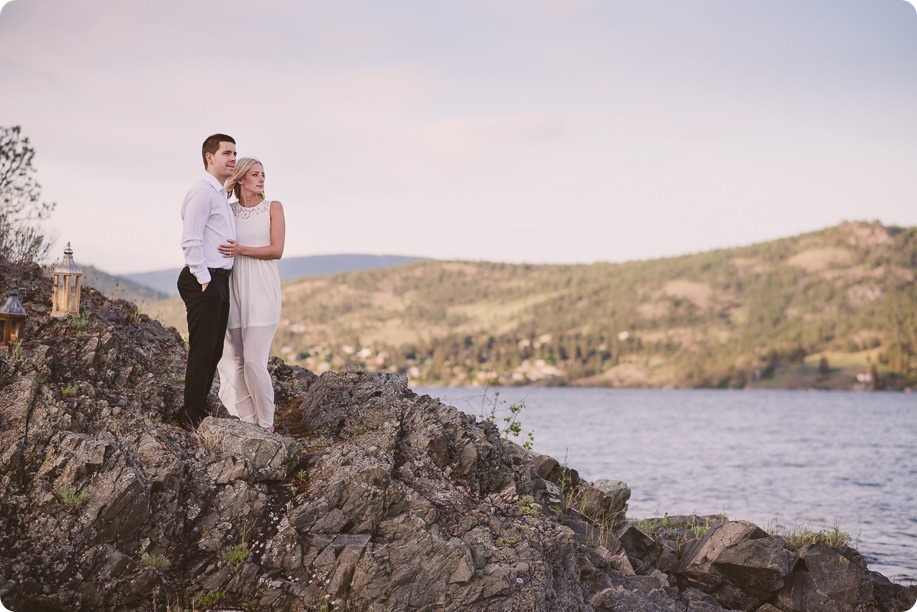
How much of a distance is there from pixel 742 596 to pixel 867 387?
170 m

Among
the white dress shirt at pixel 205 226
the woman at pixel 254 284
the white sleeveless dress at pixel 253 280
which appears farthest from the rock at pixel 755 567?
the white dress shirt at pixel 205 226

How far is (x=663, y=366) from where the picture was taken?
19025 centimetres

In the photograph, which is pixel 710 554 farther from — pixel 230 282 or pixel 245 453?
pixel 230 282

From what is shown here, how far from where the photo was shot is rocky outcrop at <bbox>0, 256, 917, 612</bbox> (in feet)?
27.1

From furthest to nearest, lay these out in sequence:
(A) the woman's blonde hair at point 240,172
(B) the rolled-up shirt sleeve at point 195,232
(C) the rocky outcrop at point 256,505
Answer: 1. (A) the woman's blonde hair at point 240,172
2. (B) the rolled-up shirt sleeve at point 195,232
3. (C) the rocky outcrop at point 256,505

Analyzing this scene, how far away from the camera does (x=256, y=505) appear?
8.77 metres

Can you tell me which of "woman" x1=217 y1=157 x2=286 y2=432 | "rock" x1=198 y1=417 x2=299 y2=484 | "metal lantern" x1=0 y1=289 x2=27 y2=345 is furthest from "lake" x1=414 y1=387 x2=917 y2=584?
"metal lantern" x1=0 y1=289 x2=27 y2=345

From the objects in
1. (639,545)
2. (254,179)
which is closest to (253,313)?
(254,179)

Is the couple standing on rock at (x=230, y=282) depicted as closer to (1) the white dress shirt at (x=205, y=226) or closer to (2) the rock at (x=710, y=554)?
(1) the white dress shirt at (x=205, y=226)

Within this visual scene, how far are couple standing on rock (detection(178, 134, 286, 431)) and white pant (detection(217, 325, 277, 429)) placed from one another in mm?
12

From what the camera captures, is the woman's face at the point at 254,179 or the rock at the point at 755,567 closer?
the woman's face at the point at 254,179

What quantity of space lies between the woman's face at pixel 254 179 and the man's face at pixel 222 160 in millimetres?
267

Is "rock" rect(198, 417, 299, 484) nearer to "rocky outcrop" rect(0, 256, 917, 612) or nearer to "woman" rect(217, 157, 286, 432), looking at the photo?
"rocky outcrop" rect(0, 256, 917, 612)

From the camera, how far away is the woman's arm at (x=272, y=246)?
33.1 feet
